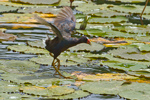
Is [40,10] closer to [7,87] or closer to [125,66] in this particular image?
[125,66]

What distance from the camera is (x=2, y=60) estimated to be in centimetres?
622

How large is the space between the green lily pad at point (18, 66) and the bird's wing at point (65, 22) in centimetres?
75

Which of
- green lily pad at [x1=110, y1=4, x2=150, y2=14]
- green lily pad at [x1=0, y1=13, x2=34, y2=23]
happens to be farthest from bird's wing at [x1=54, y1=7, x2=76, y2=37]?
green lily pad at [x1=110, y1=4, x2=150, y2=14]

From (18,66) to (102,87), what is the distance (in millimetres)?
1570

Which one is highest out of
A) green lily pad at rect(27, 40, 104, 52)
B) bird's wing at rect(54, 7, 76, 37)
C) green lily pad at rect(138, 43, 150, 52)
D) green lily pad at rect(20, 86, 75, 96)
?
bird's wing at rect(54, 7, 76, 37)

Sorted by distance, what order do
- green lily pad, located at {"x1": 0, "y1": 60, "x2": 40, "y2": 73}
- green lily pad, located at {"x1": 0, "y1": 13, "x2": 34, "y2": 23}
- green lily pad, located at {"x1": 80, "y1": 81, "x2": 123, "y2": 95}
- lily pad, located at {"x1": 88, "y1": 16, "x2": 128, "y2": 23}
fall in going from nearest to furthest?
green lily pad, located at {"x1": 80, "y1": 81, "x2": 123, "y2": 95} < green lily pad, located at {"x1": 0, "y1": 60, "x2": 40, "y2": 73} < green lily pad, located at {"x1": 0, "y1": 13, "x2": 34, "y2": 23} < lily pad, located at {"x1": 88, "y1": 16, "x2": 128, "y2": 23}

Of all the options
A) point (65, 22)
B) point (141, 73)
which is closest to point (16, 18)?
point (65, 22)

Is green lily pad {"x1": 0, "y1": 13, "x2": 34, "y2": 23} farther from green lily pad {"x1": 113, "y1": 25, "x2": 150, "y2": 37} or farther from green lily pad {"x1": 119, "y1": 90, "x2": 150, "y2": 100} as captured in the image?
green lily pad {"x1": 119, "y1": 90, "x2": 150, "y2": 100}

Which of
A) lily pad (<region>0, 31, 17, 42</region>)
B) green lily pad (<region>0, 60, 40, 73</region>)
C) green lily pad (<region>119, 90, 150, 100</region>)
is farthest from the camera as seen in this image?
lily pad (<region>0, 31, 17, 42</region>)

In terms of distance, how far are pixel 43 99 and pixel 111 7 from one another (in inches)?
278

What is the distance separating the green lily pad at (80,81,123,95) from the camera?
4.97 m

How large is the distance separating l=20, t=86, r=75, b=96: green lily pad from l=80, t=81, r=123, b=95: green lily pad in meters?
0.27

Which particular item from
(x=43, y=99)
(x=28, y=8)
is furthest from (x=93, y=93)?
(x=28, y=8)

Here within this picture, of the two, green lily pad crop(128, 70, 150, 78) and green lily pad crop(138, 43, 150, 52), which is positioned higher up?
green lily pad crop(138, 43, 150, 52)
